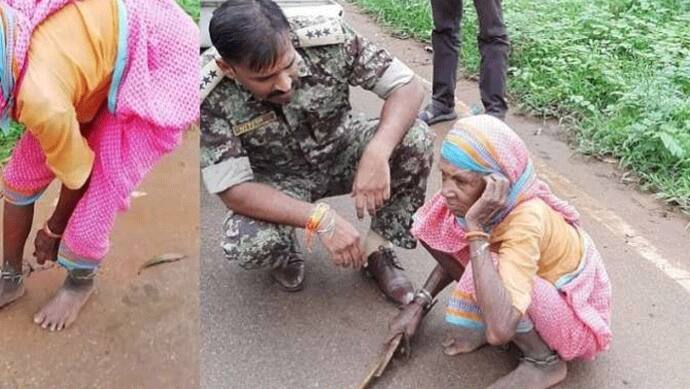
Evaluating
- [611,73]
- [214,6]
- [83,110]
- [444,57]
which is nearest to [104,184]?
[83,110]

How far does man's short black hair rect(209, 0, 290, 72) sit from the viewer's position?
207 centimetres

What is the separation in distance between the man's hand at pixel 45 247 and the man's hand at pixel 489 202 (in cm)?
121

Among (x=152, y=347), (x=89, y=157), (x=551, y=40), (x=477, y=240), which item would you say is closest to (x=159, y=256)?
(x=152, y=347)

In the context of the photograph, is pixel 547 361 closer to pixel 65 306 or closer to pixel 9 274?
pixel 65 306

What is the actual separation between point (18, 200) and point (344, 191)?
3.24 ft

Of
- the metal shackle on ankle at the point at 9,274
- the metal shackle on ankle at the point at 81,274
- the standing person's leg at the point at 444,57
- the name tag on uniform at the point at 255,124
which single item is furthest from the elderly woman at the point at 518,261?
the standing person's leg at the point at 444,57

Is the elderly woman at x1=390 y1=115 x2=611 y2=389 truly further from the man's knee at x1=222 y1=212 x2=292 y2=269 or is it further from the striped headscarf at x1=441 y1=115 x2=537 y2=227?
the man's knee at x1=222 y1=212 x2=292 y2=269

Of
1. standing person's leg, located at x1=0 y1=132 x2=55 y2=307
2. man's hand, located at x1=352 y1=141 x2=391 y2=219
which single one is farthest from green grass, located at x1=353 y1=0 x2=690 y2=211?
standing person's leg, located at x1=0 y1=132 x2=55 y2=307

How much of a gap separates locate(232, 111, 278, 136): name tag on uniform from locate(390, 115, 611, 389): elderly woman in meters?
0.57

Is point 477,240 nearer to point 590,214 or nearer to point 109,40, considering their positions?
point 109,40

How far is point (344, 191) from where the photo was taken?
8.79ft

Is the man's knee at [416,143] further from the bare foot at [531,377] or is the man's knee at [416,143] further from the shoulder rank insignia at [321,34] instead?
the bare foot at [531,377]

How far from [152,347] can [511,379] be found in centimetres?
97

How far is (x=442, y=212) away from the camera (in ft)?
7.48
